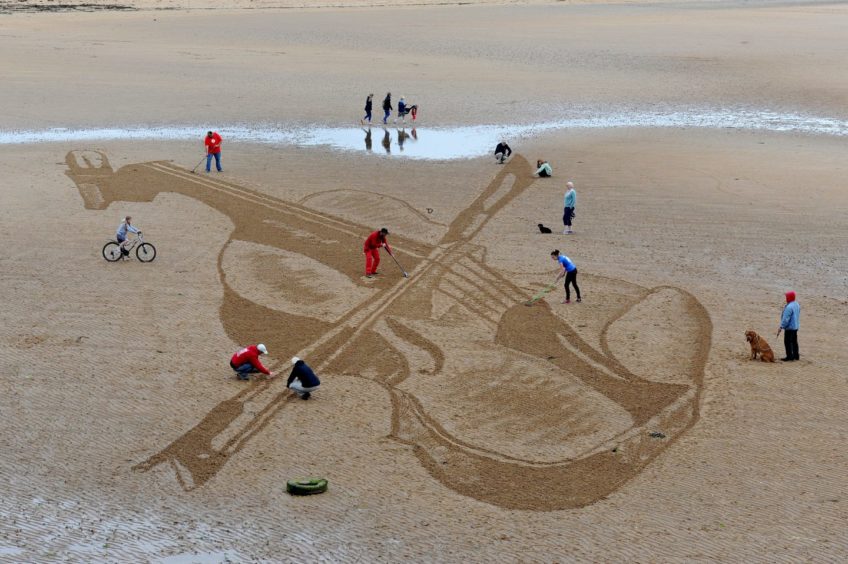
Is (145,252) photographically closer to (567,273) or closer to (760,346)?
(567,273)

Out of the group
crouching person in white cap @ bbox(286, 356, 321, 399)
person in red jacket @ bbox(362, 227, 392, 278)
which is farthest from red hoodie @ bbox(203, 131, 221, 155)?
crouching person in white cap @ bbox(286, 356, 321, 399)

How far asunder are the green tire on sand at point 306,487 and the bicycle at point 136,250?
1328 centimetres

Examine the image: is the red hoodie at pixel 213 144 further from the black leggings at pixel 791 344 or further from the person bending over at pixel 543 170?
the black leggings at pixel 791 344

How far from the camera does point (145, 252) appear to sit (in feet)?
92.3

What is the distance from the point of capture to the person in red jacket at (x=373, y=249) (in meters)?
26.7

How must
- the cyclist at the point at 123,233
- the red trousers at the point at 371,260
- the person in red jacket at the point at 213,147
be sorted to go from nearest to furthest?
the red trousers at the point at 371,260 → the cyclist at the point at 123,233 → the person in red jacket at the point at 213,147

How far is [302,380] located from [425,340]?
4.25 m

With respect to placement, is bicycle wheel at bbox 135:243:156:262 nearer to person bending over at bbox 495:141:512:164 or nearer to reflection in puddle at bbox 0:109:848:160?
reflection in puddle at bbox 0:109:848:160

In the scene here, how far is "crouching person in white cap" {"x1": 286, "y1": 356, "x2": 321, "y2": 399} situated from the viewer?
19.7m

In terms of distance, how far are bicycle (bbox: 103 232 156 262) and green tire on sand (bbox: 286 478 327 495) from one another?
1328 cm

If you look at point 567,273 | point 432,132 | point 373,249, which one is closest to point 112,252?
point 373,249

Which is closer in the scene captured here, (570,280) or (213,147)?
(570,280)

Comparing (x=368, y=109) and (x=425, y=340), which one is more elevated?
(x=368, y=109)

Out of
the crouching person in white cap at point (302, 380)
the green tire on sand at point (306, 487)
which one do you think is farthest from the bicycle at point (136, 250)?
the green tire on sand at point (306, 487)
